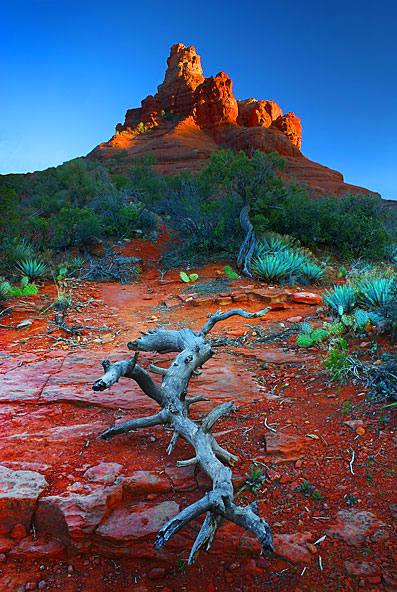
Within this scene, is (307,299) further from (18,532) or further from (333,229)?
(333,229)

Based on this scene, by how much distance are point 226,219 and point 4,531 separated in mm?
11201

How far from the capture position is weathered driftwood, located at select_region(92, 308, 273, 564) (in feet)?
4.83

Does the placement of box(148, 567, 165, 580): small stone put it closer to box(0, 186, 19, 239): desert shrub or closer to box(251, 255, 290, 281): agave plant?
box(251, 255, 290, 281): agave plant

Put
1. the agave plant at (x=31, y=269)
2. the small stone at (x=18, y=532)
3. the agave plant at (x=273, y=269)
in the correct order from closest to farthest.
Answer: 1. the small stone at (x=18, y=532)
2. the agave plant at (x=273, y=269)
3. the agave plant at (x=31, y=269)

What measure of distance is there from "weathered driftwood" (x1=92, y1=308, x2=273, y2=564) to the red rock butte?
37.6 metres

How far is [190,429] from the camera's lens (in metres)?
2.20

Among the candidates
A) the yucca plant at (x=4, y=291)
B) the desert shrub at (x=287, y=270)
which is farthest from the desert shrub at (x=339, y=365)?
the yucca plant at (x=4, y=291)

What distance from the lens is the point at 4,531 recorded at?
183 cm

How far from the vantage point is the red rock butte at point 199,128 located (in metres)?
43.1

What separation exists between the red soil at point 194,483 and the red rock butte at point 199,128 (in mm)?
37397

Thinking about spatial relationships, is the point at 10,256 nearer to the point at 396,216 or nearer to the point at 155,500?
the point at 155,500

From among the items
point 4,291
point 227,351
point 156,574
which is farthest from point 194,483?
point 4,291

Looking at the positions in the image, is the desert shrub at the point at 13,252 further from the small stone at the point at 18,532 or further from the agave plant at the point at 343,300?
the small stone at the point at 18,532

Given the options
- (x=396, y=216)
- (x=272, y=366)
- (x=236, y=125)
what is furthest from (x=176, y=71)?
(x=272, y=366)
